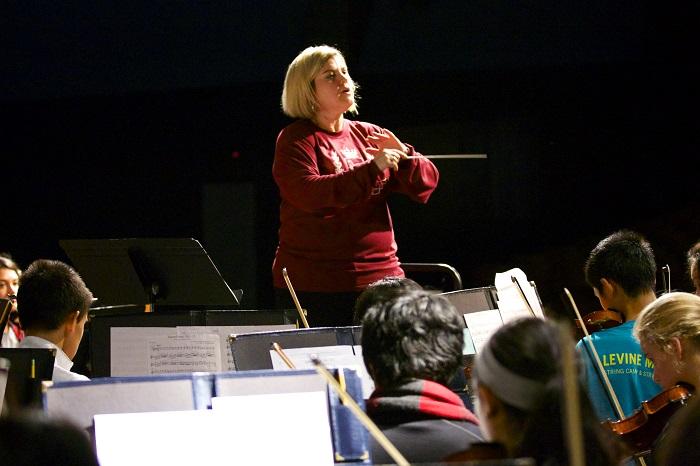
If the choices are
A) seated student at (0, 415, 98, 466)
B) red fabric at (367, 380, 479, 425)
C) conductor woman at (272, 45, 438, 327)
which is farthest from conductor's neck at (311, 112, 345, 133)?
seated student at (0, 415, 98, 466)

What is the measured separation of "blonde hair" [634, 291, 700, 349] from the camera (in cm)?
253

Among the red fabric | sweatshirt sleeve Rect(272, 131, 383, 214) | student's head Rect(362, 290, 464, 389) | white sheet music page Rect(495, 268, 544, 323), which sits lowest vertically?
the red fabric

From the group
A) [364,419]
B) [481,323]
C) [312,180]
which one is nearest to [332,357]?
[481,323]

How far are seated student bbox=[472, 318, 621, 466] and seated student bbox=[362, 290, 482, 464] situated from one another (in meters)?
0.21

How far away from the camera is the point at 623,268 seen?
3.35 meters

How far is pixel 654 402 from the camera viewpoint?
2.59 metres

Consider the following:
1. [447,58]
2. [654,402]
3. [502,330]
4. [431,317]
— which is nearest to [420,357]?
[431,317]

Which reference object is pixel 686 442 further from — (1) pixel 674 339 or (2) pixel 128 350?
(2) pixel 128 350

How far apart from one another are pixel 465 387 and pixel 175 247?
3.92ft

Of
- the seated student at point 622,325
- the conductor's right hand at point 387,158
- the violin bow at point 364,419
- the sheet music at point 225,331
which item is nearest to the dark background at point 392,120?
the conductor's right hand at point 387,158

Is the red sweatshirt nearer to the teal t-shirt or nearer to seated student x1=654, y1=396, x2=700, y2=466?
the teal t-shirt

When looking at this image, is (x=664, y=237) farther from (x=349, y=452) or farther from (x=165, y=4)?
(x=349, y=452)

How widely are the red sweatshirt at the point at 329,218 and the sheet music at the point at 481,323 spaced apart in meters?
0.68

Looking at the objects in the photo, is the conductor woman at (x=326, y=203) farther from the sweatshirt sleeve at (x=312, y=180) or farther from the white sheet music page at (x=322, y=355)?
the white sheet music page at (x=322, y=355)
